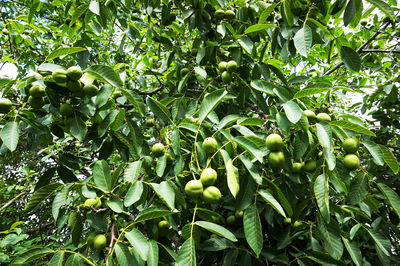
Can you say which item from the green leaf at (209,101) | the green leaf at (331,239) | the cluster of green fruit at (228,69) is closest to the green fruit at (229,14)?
the cluster of green fruit at (228,69)

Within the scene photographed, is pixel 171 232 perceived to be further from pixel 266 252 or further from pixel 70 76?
pixel 70 76

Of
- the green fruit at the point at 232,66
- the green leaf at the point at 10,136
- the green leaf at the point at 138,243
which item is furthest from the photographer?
the green fruit at the point at 232,66

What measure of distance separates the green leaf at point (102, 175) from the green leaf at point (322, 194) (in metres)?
1.06

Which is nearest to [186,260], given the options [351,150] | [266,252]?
[266,252]

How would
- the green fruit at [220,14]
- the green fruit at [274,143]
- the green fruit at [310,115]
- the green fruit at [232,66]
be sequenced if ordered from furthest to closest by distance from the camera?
the green fruit at [220,14]
the green fruit at [232,66]
the green fruit at [310,115]
the green fruit at [274,143]

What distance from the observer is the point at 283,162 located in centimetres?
138

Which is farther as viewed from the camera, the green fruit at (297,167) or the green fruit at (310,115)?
the green fruit at (297,167)

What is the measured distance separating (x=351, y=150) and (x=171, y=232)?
1155mm

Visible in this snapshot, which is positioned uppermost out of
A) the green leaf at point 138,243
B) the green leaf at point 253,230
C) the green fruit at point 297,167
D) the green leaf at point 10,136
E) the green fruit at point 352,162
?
the green leaf at point 10,136

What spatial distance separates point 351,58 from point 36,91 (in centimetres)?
188

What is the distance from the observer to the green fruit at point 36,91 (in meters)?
1.34

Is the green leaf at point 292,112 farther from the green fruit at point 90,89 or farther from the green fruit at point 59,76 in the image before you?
the green fruit at point 59,76

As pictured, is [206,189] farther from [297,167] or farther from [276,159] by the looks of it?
[297,167]

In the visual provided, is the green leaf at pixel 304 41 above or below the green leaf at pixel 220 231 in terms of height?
above
